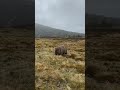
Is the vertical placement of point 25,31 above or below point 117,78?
above

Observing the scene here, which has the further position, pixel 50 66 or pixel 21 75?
pixel 50 66

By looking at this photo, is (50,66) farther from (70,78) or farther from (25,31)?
(25,31)

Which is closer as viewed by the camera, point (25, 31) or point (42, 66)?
point (42, 66)

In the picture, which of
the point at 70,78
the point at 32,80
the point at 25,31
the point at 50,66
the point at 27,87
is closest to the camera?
the point at 27,87

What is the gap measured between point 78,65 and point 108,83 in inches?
291

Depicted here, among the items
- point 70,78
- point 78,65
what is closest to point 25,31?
point 78,65

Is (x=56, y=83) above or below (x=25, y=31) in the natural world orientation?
below

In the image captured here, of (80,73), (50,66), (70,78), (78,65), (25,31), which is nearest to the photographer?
(70,78)

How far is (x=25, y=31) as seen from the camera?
87.9 meters

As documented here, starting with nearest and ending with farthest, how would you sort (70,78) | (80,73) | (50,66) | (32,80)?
(32,80) → (70,78) → (80,73) → (50,66)

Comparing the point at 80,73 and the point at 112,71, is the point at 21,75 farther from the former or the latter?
the point at 112,71

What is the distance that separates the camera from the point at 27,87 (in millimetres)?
16562

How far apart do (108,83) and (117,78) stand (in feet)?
6.80

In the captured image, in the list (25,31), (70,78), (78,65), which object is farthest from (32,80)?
(25,31)
